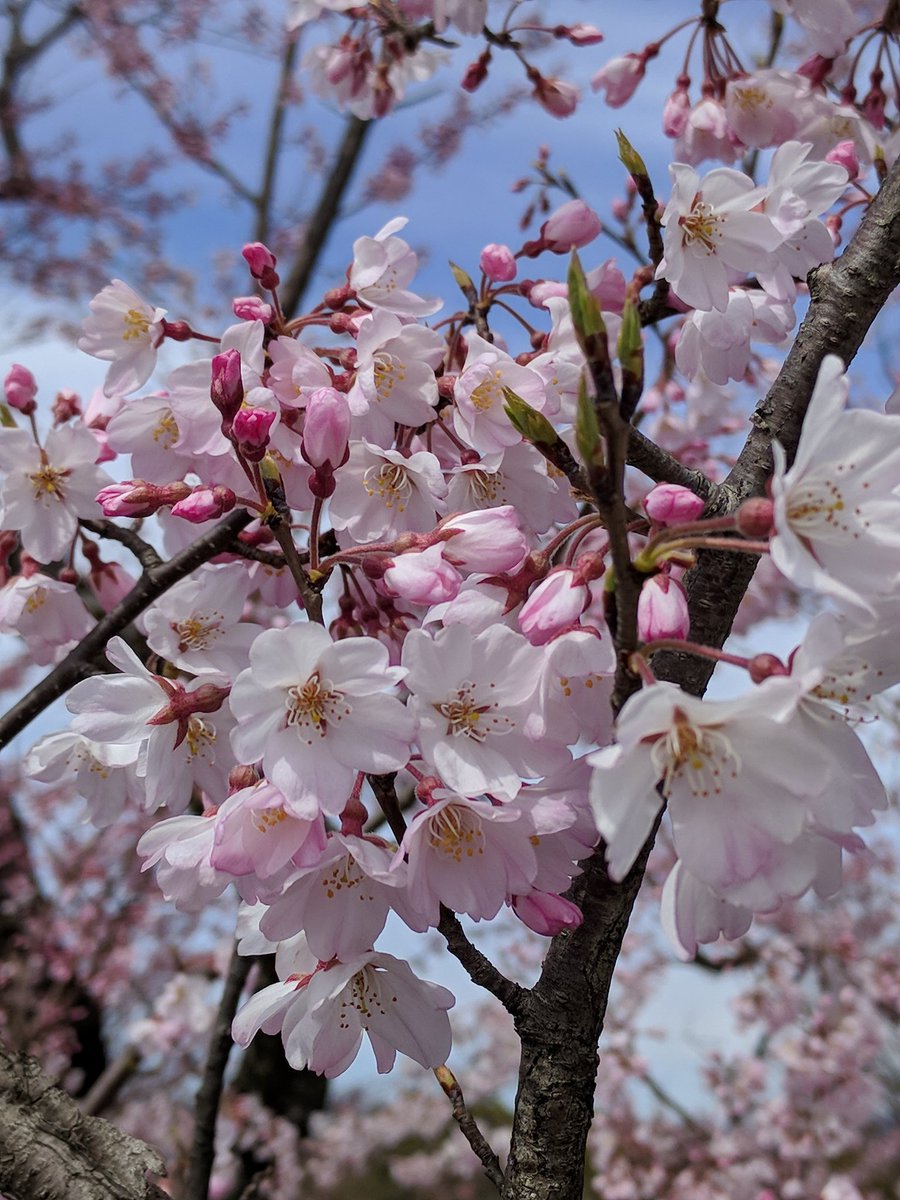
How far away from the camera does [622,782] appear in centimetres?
77

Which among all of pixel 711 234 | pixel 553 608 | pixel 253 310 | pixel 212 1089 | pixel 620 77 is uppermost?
pixel 620 77

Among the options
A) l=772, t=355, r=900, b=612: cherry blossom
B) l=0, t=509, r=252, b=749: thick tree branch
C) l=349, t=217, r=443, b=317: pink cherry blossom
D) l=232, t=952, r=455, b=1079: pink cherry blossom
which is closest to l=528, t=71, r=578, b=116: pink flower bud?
l=349, t=217, r=443, b=317: pink cherry blossom

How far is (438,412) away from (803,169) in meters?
0.68

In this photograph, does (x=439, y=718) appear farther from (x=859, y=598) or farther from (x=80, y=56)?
(x=80, y=56)

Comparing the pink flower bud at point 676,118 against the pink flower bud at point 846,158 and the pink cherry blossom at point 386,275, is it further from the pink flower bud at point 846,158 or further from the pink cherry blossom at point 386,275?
the pink cherry blossom at point 386,275

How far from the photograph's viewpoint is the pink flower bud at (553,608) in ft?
3.39

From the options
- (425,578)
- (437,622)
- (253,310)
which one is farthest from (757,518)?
(253,310)

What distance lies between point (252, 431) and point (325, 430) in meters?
0.09

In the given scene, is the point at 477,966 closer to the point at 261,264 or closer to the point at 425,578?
the point at 425,578

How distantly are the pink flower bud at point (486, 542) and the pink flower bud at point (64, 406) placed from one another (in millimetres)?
1083

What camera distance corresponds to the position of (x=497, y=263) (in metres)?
1.79

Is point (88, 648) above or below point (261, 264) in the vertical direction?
below

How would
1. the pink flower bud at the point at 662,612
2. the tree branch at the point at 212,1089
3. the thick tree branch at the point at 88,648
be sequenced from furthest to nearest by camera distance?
the tree branch at the point at 212,1089
the thick tree branch at the point at 88,648
the pink flower bud at the point at 662,612

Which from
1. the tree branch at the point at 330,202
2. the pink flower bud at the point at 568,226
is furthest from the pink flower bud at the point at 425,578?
the tree branch at the point at 330,202
